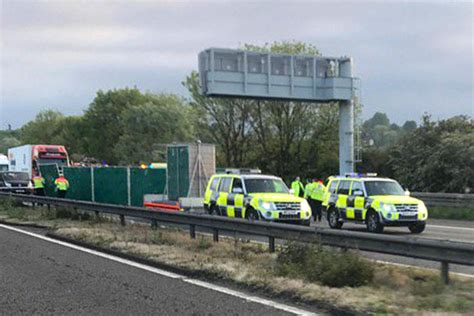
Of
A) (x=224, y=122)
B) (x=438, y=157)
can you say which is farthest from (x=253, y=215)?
(x=224, y=122)

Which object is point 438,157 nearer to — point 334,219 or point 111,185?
point 334,219

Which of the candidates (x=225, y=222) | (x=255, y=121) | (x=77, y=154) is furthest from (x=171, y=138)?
(x=225, y=222)

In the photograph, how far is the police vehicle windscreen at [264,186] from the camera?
18125mm

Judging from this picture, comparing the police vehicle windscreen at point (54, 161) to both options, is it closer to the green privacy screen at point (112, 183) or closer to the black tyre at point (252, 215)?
the green privacy screen at point (112, 183)

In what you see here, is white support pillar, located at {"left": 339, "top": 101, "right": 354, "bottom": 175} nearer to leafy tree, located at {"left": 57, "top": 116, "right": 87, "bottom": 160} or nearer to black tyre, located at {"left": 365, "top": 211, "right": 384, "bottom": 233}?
black tyre, located at {"left": 365, "top": 211, "right": 384, "bottom": 233}

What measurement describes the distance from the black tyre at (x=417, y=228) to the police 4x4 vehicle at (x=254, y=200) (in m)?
2.90

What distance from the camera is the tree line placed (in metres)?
31.2

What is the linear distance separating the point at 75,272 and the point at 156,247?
2410 mm

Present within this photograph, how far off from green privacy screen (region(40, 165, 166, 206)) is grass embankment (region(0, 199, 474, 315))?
43.0ft

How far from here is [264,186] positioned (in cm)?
1838

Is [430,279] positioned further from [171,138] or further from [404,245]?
[171,138]

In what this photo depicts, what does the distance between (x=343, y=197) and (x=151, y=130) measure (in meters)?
51.3

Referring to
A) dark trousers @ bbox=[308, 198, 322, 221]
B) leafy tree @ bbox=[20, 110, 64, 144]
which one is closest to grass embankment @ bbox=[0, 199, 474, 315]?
dark trousers @ bbox=[308, 198, 322, 221]

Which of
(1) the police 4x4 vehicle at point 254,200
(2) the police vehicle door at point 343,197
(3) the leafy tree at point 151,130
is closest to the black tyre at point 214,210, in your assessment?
(1) the police 4x4 vehicle at point 254,200
